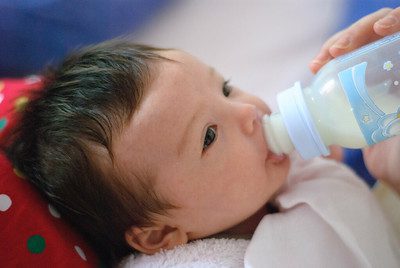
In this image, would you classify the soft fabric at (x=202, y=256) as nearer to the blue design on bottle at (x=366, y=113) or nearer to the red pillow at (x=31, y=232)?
the red pillow at (x=31, y=232)

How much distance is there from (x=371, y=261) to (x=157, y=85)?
0.43 m

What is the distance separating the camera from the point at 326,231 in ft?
2.94

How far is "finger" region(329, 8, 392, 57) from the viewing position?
0.91 metres

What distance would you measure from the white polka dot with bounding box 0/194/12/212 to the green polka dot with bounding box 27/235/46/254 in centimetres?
6

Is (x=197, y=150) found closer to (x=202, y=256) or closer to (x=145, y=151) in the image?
(x=145, y=151)

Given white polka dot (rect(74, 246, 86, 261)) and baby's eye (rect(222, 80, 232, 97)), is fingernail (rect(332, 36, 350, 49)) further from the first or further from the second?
white polka dot (rect(74, 246, 86, 261))

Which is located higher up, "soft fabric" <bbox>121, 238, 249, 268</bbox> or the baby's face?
the baby's face

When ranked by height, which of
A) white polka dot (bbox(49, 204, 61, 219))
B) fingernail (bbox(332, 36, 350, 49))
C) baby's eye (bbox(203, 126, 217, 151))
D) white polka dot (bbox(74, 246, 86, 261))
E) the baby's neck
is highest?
fingernail (bbox(332, 36, 350, 49))

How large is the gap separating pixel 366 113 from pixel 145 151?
12.6 inches

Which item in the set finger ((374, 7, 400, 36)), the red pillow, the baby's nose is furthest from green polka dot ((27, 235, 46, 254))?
finger ((374, 7, 400, 36))

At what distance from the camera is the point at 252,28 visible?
50.7 inches

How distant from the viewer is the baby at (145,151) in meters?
0.81

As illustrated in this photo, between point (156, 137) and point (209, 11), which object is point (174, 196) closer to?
point (156, 137)

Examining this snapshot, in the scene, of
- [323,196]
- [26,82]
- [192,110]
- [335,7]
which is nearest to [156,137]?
[192,110]
